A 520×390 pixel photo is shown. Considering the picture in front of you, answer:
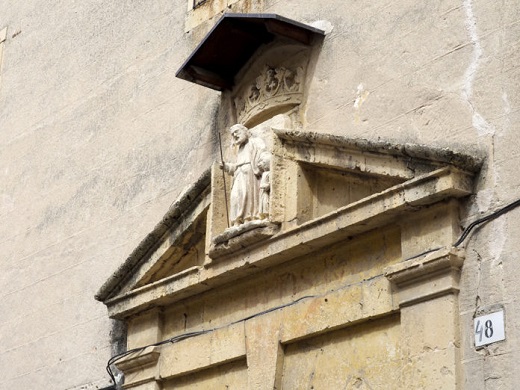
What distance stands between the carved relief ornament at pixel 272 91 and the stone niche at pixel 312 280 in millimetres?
179

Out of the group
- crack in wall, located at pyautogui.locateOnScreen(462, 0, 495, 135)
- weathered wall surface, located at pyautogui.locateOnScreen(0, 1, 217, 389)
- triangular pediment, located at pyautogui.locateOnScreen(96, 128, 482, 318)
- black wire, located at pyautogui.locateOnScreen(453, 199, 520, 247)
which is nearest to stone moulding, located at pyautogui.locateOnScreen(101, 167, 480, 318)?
triangular pediment, located at pyautogui.locateOnScreen(96, 128, 482, 318)

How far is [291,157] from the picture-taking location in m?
7.57

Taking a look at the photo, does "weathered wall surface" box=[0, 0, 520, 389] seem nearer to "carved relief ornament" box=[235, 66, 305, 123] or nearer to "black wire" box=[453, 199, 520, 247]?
"black wire" box=[453, 199, 520, 247]

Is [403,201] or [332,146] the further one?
[332,146]

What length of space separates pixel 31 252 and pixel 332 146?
359 cm

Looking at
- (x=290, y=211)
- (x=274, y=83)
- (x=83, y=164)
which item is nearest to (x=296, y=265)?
(x=290, y=211)

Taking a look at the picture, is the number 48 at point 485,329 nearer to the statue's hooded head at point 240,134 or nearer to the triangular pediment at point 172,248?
the statue's hooded head at point 240,134

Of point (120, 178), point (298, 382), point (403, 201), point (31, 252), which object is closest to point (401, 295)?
point (403, 201)

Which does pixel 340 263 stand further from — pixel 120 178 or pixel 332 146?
pixel 120 178

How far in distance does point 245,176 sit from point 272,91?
625 mm

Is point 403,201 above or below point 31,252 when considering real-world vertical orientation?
below

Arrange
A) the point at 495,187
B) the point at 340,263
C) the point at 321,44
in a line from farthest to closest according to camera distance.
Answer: the point at 321,44 → the point at 340,263 → the point at 495,187

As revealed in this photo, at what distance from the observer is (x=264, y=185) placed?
25.1 feet

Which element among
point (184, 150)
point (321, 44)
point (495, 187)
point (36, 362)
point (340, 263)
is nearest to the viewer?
point (495, 187)
